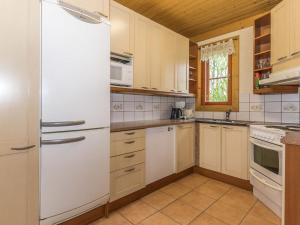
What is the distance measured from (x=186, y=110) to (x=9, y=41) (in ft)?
8.92

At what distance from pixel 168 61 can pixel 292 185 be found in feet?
7.54

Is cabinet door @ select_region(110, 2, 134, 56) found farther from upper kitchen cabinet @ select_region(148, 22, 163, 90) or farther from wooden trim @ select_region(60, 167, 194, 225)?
wooden trim @ select_region(60, 167, 194, 225)

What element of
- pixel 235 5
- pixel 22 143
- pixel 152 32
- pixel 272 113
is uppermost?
pixel 235 5

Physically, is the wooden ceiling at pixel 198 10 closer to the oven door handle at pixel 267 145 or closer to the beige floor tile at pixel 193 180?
the oven door handle at pixel 267 145

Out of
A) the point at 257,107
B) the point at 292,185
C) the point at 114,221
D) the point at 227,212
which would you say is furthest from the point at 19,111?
the point at 257,107

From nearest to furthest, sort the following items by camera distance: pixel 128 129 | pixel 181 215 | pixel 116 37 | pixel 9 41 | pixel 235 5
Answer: pixel 9 41 → pixel 181 215 → pixel 128 129 → pixel 116 37 → pixel 235 5

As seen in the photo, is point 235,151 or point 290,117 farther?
point 235,151

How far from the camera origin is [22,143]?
1.27 meters

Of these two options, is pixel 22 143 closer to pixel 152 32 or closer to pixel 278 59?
pixel 152 32

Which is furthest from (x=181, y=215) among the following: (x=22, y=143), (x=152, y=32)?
(x=152, y=32)

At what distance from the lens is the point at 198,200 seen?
7.14 ft

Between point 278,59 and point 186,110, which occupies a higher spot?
point 278,59

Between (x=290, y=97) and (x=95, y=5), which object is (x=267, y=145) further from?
(x=95, y=5)

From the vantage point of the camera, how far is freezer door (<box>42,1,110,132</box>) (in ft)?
4.54
